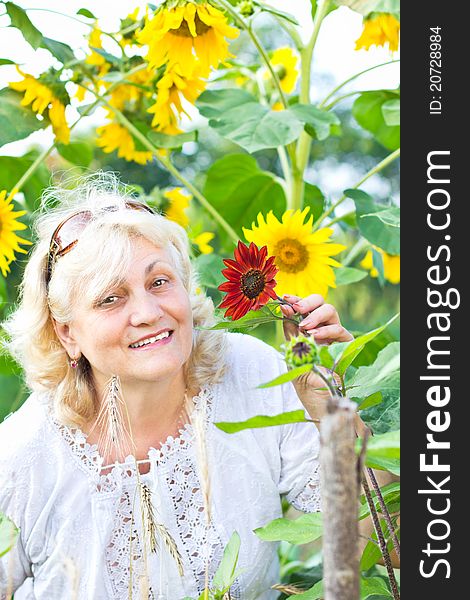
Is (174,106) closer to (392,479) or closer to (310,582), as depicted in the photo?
(392,479)

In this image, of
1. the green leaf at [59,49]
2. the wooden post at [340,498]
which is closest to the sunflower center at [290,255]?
the green leaf at [59,49]

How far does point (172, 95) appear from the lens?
4.28 ft

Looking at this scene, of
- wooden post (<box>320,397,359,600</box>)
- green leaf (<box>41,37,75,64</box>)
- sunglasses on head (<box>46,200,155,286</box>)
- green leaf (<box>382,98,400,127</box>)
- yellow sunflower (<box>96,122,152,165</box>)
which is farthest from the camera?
yellow sunflower (<box>96,122,152,165</box>)

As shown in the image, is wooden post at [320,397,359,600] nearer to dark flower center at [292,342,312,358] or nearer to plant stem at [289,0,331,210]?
dark flower center at [292,342,312,358]

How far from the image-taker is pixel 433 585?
0.66 meters

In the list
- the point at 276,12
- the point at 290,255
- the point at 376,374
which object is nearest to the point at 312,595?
the point at 376,374

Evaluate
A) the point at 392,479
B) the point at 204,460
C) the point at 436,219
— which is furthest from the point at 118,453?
the point at 436,219

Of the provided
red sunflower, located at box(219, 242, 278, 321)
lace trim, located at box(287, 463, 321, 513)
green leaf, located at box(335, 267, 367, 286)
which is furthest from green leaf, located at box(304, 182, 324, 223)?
red sunflower, located at box(219, 242, 278, 321)

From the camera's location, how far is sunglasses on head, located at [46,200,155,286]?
44.8 inches

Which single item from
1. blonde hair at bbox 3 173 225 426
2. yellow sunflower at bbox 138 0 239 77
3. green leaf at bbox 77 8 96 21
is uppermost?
green leaf at bbox 77 8 96 21

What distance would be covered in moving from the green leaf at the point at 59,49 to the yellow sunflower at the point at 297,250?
0.41m

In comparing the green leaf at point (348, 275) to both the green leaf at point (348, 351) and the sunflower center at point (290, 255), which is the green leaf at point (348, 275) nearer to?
the sunflower center at point (290, 255)

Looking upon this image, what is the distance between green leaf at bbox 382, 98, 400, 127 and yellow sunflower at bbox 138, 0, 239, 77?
0.30m

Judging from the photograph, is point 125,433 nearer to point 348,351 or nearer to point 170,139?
point 170,139
